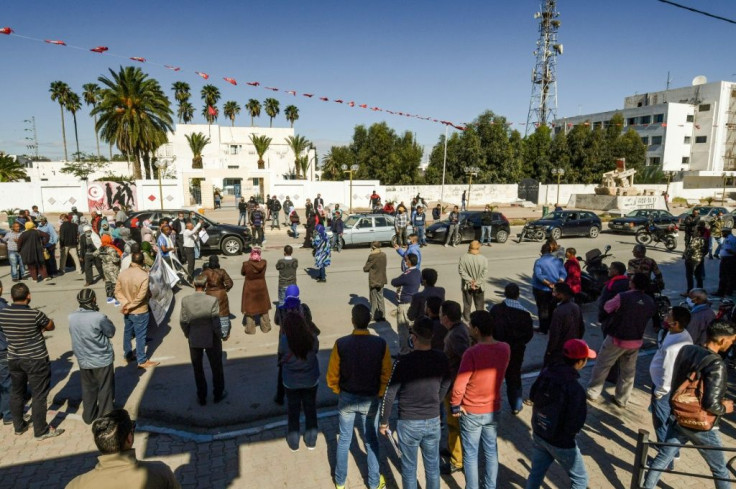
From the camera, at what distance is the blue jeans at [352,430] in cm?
432

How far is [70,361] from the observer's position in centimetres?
736

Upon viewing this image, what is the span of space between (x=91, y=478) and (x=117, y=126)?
124 feet

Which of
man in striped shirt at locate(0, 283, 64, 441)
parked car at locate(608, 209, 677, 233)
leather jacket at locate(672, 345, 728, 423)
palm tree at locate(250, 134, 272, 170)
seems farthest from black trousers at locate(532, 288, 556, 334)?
palm tree at locate(250, 134, 272, 170)

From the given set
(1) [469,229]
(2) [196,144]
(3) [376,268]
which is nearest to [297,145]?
(2) [196,144]

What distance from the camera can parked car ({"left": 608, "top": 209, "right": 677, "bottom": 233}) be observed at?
21688 millimetres

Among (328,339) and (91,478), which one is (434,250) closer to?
(328,339)

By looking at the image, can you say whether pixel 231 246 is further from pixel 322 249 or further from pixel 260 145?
pixel 260 145

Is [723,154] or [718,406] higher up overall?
[723,154]

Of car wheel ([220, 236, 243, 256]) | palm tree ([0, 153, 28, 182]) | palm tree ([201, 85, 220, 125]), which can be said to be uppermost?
palm tree ([201, 85, 220, 125])

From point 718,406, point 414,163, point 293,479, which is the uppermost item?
point 414,163

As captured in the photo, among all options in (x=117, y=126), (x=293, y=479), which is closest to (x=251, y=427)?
(x=293, y=479)

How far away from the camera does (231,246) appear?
16297mm

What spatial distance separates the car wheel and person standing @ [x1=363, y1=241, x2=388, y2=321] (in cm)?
872

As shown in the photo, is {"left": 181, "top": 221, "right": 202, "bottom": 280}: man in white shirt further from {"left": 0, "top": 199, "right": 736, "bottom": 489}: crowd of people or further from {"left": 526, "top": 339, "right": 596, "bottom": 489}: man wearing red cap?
{"left": 526, "top": 339, "right": 596, "bottom": 489}: man wearing red cap
